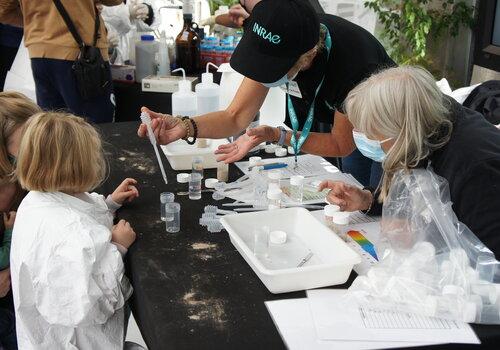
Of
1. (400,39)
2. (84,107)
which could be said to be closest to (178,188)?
(84,107)

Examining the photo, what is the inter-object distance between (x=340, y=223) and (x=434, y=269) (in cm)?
31

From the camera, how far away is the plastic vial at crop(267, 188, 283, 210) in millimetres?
1437

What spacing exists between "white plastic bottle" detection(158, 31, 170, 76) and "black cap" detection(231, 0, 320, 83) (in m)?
1.76

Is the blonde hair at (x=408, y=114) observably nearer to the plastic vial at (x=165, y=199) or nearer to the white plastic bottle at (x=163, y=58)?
the plastic vial at (x=165, y=199)

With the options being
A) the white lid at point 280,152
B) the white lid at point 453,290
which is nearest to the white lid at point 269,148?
the white lid at point 280,152

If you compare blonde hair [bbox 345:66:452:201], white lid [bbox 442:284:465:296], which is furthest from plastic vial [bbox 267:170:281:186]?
white lid [bbox 442:284:465:296]

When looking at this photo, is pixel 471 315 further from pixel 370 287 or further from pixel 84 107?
pixel 84 107

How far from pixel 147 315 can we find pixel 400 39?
322 cm

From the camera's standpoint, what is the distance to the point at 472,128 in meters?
1.16

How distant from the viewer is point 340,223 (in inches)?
51.5

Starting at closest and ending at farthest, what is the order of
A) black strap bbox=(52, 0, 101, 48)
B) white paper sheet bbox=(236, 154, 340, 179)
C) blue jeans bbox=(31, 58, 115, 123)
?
white paper sheet bbox=(236, 154, 340, 179) → black strap bbox=(52, 0, 101, 48) → blue jeans bbox=(31, 58, 115, 123)

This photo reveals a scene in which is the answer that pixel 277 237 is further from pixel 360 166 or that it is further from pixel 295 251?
pixel 360 166

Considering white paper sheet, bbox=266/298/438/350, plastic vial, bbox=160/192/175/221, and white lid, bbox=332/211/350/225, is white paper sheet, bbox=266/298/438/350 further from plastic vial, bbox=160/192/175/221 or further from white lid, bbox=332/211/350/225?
plastic vial, bbox=160/192/175/221

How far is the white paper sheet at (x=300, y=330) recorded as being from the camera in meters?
0.92
